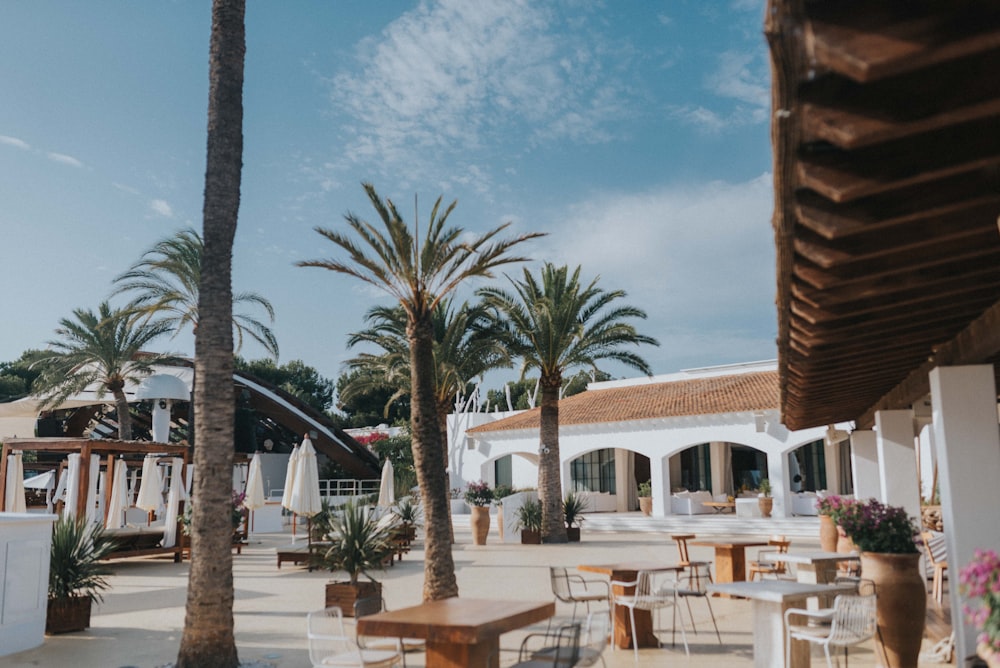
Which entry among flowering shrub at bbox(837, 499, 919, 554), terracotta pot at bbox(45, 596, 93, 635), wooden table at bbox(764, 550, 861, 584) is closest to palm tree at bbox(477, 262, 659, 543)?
wooden table at bbox(764, 550, 861, 584)

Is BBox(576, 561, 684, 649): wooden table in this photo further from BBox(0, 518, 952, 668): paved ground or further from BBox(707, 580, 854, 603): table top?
BBox(707, 580, 854, 603): table top

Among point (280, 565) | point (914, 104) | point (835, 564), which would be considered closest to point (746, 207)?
point (835, 564)

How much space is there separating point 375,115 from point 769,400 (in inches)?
635

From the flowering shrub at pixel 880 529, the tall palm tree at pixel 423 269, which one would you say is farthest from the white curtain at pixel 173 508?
the flowering shrub at pixel 880 529

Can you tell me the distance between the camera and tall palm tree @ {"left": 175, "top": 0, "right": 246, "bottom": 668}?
24.7 feet

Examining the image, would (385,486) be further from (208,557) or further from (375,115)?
(208,557)

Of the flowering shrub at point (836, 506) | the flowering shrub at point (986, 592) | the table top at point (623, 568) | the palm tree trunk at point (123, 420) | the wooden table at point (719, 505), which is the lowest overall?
the table top at point (623, 568)

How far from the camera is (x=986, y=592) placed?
3.04 meters

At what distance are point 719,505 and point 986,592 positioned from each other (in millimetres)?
24597

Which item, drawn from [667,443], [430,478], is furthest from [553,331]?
[430,478]

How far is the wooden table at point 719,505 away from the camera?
26531 mm

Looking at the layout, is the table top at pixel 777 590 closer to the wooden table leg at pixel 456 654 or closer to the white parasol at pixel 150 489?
the wooden table leg at pixel 456 654

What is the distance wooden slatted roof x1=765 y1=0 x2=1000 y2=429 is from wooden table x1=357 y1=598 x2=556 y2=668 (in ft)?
9.13

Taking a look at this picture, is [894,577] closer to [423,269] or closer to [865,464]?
[423,269]
